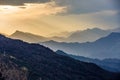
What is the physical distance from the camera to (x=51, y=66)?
4336 inches

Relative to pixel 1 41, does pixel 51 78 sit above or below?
below

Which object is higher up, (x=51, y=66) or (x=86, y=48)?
(x=86, y=48)

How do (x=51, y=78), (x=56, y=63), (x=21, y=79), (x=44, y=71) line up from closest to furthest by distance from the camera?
1. (x=21, y=79)
2. (x=51, y=78)
3. (x=44, y=71)
4. (x=56, y=63)

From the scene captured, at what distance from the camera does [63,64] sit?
371 feet

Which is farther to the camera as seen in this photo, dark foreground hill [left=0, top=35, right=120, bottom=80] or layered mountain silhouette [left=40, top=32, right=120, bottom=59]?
dark foreground hill [left=0, top=35, right=120, bottom=80]

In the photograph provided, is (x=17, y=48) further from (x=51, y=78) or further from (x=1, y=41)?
(x=51, y=78)

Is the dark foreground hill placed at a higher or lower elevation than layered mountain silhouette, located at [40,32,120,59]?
lower

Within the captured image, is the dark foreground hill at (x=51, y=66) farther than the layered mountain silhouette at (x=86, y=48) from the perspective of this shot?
Yes

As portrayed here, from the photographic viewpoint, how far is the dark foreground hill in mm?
93625

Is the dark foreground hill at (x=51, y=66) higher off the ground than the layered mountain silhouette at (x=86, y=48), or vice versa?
the layered mountain silhouette at (x=86, y=48)

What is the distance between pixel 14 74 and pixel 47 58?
44.5 m

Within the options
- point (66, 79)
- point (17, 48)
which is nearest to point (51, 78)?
point (66, 79)

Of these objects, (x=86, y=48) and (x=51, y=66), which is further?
(x=86, y=48)

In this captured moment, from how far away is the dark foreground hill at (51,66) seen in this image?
93625mm
